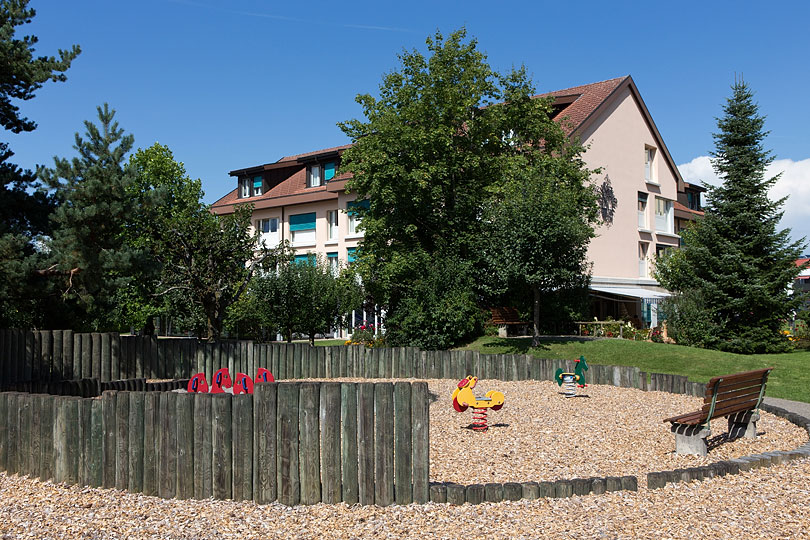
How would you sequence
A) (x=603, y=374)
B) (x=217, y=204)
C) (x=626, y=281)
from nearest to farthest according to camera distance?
(x=603, y=374)
(x=626, y=281)
(x=217, y=204)

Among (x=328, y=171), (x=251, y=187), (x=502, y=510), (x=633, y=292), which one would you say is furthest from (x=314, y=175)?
(x=502, y=510)

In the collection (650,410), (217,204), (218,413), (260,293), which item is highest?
(217,204)

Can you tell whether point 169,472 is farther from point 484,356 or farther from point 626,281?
point 626,281

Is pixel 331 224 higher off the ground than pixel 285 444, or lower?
higher

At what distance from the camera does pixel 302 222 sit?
4244cm

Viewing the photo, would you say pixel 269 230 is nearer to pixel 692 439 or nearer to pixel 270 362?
pixel 270 362

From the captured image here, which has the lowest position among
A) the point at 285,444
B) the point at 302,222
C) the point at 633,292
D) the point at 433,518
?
the point at 433,518

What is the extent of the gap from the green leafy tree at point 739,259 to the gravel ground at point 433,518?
20.2 metres

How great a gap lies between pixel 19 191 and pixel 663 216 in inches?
1325

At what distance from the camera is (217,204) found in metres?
47.3

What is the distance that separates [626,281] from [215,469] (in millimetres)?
31264

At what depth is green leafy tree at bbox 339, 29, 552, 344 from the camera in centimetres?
2631

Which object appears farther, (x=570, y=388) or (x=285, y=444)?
(x=570, y=388)

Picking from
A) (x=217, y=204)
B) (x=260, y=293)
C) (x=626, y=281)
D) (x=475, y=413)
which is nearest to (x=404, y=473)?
(x=475, y=413)
